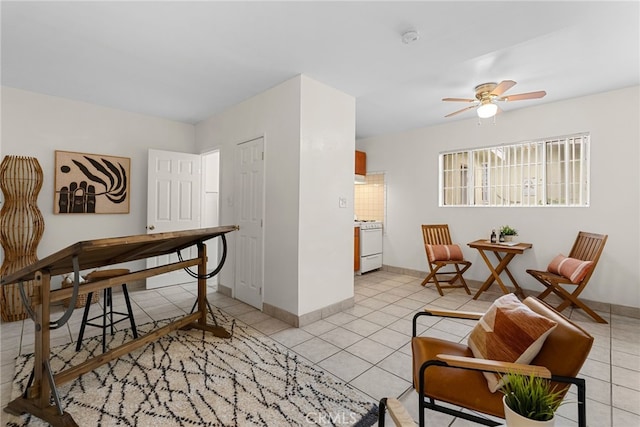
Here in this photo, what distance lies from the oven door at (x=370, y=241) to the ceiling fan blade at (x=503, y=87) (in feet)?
9.36

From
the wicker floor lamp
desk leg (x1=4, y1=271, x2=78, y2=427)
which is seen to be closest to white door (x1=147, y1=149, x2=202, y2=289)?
the wicker floor lamp

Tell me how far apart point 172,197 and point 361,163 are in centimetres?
352

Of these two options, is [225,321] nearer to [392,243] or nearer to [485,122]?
[392,243]

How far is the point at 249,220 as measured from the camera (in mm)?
3676

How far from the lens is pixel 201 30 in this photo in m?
2.29

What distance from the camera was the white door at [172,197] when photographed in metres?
4.26

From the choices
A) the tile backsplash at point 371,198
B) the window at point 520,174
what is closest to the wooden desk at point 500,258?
the window at point 520,174

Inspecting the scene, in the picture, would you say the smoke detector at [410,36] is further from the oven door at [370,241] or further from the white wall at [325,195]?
the oven door at [370,241]

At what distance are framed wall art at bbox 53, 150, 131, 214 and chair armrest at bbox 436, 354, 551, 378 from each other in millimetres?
4610

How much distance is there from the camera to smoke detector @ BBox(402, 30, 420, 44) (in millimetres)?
2256

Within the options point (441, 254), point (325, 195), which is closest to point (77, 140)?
point (325, 195)

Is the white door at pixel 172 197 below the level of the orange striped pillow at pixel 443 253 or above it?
above

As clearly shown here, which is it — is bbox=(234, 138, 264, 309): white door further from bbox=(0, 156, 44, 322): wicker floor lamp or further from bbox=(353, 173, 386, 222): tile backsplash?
bbox=(353, 173, 386, 222): tile backsplash

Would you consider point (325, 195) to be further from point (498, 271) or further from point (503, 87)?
point (498, 271)
